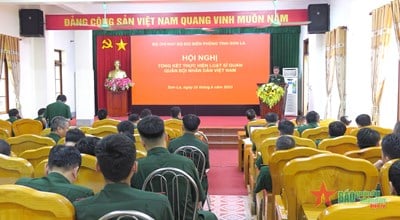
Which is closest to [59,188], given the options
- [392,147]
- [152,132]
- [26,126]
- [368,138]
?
[152,132]

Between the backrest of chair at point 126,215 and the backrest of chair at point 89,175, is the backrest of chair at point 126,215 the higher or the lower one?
the higher one

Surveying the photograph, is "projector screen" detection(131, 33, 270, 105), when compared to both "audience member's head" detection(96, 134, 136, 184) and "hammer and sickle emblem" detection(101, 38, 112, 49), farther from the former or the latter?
"audience member's head" detection(96, 134, 136, 184)

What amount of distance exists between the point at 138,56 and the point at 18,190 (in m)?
12.1

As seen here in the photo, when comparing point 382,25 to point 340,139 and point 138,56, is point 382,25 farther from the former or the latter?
point 138,56

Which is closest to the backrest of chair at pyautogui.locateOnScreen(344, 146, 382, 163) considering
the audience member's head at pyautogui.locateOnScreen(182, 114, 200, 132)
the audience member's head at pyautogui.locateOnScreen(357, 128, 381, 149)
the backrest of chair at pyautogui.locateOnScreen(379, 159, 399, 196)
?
the audience member's head at pyautogui.locateOnScreen(357, 128, 381, 149)

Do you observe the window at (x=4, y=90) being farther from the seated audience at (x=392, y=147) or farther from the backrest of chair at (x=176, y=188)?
the seated audience at (x=392, y=147)

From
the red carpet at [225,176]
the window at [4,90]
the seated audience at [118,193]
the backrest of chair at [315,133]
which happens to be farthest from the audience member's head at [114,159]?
the window at [4,90]

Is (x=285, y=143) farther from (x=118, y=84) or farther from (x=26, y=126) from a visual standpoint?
(x=118, y=84)

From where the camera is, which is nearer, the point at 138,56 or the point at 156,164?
the point at 156,164

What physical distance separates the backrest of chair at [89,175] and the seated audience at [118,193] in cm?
101

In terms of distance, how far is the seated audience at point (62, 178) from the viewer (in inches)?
84.4

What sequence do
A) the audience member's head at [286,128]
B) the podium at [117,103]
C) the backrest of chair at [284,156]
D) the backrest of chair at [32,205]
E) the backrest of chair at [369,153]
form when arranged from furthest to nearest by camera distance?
the podium at [117,103] < the audience member's head at [286,128] < the backrest of chair at [369,153] < the backrest of chair at [284,156] < the backrest of chair at [32,205]

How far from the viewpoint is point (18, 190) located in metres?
1.66

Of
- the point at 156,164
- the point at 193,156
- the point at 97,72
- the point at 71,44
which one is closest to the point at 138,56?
the point at 97,72
